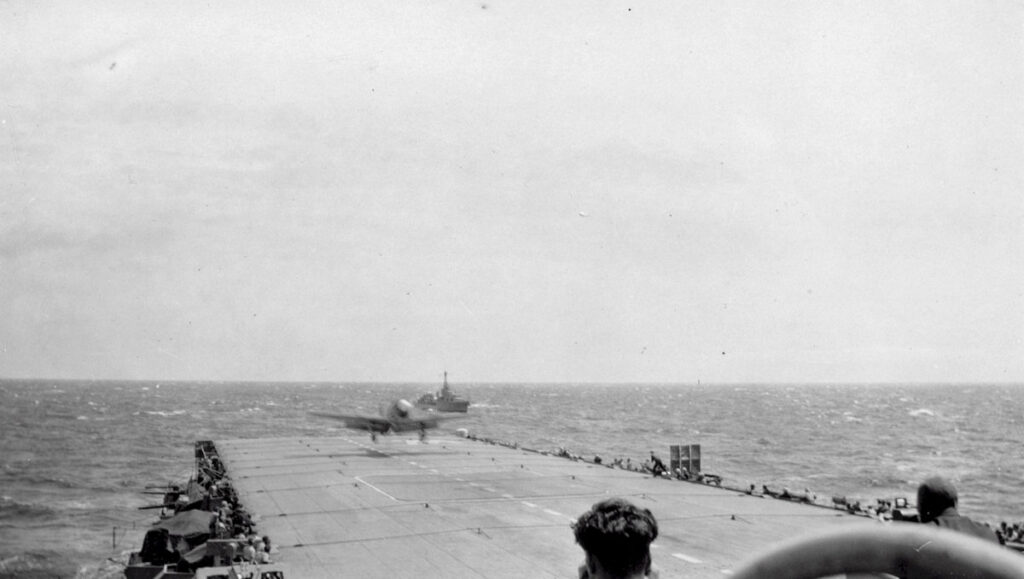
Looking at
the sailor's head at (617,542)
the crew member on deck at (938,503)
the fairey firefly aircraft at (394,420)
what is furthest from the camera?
the fairey firefly aircraft at (394,420)

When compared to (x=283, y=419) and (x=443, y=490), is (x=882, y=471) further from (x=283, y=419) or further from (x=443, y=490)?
(x=283, y=419)

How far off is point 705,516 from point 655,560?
8.26 m

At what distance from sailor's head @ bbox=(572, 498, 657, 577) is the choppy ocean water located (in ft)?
131

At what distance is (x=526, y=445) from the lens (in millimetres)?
85312

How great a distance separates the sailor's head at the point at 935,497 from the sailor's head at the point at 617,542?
277 cm

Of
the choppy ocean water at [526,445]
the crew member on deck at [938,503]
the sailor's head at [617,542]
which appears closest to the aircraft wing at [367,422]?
the choppy ocean water at [526,445]

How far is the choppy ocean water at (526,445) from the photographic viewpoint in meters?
47.8

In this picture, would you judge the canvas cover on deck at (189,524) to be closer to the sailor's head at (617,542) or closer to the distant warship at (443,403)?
the sailor's head at (617,542)

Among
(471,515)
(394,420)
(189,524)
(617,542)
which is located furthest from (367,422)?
(617,542)

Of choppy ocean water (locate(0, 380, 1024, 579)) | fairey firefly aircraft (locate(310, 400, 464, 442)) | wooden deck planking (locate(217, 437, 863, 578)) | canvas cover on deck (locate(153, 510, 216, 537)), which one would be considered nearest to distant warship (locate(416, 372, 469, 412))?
choppy ocean water (locate(0, 380, 1024, 579))

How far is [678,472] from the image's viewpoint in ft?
137

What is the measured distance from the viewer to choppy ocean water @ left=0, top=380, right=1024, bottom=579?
47.8m

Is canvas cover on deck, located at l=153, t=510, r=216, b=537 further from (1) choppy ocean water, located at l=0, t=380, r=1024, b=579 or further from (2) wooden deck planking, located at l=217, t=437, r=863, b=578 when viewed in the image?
(1) choppy ocean water, located at l=0, t=380, r=1024, b=579

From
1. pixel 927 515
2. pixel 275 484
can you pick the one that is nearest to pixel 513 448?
pixel 275 484
